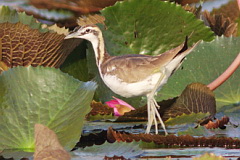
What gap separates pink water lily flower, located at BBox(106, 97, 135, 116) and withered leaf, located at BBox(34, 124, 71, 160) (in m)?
1.18

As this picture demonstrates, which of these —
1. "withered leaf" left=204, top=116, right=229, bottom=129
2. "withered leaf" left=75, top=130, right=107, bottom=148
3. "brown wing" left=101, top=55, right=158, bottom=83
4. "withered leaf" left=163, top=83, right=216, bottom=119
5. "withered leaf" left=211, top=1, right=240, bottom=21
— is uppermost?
"withered leaf" left=211, top=1, right=240, bottom=21

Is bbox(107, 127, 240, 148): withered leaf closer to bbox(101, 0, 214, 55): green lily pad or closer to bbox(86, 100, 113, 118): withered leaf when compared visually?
bbox(86, 100, 113, 118): withered leaf

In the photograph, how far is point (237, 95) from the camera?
269cm

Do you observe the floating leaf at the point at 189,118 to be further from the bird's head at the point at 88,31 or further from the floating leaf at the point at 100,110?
the bird's head at the point at 88,31

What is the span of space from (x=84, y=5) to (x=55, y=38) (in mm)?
832

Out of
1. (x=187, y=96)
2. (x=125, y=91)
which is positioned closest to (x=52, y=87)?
(x=125, y=91)

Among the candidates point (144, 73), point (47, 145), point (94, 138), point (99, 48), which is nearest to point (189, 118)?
point (144, 73)

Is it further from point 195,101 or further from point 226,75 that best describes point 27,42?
point 226,75

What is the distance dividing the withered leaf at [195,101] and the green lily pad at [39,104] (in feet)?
1.91

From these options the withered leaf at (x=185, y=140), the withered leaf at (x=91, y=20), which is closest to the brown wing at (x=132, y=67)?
the withered leaf at (x=185, y=140)

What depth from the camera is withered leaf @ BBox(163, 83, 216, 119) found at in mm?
2439

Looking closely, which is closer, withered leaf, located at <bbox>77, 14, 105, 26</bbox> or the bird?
the bird

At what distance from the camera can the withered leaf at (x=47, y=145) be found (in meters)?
1.48

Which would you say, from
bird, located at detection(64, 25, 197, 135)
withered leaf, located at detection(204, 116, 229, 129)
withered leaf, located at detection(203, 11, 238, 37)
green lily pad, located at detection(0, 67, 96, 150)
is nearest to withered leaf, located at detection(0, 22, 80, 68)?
bird, located at detection(64, 25, 197, 135)
